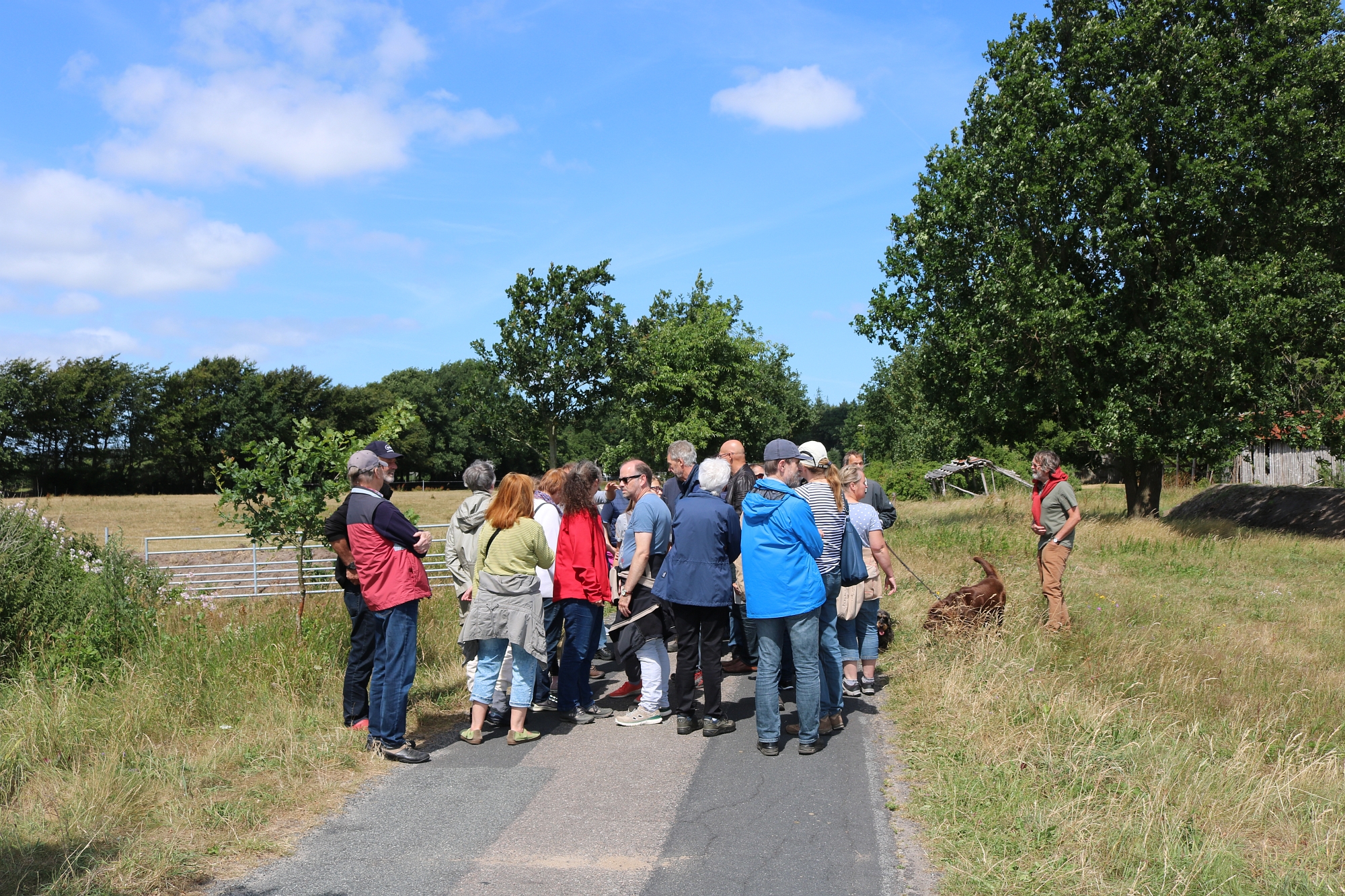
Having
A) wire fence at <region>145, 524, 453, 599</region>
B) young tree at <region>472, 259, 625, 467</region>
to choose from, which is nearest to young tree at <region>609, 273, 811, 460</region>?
young tree at <region>472, 259, 625, 467</region>

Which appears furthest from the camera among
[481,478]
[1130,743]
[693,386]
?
[693,386]

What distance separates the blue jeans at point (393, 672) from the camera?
6.00 metres

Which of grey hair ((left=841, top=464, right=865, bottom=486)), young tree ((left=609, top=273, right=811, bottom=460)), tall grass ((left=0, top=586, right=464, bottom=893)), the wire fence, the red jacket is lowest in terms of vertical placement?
the wire fence

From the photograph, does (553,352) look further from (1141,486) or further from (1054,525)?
(1054,525)

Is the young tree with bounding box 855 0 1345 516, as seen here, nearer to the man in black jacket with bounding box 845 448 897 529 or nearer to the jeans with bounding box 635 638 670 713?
the man in black jacket with bounding box 845 448 897 529

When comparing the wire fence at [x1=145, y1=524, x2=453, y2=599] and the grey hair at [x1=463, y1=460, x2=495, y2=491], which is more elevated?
the grey hair at [x1=463, y1=460, x2=495, y2=491]

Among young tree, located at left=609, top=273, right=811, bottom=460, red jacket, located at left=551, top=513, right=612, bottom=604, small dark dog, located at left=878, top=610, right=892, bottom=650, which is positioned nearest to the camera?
red jacket, located at left=551, top=513, right=612, bottom=604

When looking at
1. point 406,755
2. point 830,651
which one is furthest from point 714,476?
point 406,755

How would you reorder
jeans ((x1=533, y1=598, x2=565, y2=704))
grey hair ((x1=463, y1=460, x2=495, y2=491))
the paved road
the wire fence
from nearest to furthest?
the paved road → jeans ((x1=533, y1=598, x2=565, y2=704)) → grey hair ((x1=463, y1=460, x2=495, y2=491)) → the wire fence

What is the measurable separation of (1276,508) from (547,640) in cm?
2402

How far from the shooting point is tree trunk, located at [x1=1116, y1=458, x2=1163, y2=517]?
2384 centimetres

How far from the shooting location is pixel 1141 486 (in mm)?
24078

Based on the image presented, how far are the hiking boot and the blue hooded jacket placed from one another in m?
1.06

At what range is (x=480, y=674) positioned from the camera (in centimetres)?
662
